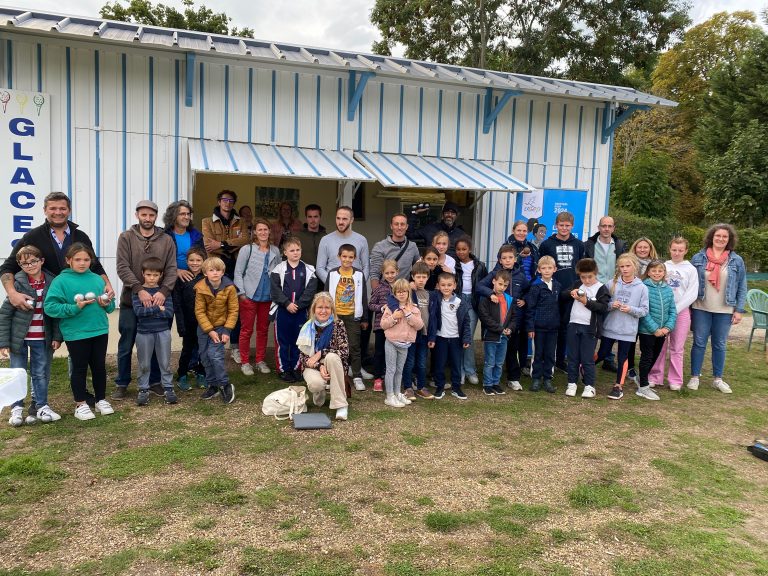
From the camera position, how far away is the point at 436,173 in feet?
22.3

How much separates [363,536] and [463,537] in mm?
516

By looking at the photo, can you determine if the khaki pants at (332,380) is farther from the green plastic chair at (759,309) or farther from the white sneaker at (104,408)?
the green plastic chair at (759,309)

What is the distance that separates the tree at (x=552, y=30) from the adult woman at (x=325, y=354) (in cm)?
1663

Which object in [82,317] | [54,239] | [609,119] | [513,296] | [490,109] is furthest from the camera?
[609,119]

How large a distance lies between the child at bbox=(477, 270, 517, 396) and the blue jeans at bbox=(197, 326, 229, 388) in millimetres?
2369

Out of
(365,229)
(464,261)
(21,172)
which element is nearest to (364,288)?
(464,261)

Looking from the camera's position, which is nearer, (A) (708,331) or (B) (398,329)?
(B) (398,329)

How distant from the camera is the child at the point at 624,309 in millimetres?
5590

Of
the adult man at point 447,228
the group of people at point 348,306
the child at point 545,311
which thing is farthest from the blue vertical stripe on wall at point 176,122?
the child at point 545,311

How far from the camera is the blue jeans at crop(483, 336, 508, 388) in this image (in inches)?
221

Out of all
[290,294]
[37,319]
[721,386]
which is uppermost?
[290,294]

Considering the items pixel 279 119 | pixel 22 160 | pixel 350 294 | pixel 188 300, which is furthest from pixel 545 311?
pixel 22 160

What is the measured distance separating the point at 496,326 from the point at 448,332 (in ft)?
1.54

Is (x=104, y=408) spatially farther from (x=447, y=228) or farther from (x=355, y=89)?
(x=355, y=89)
